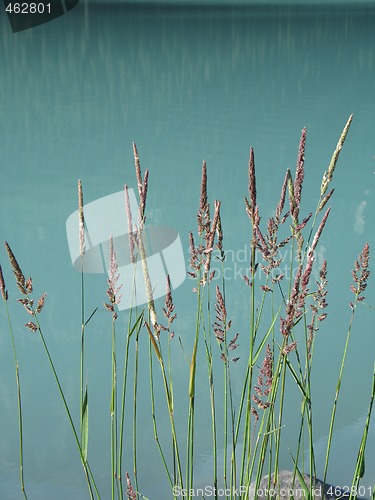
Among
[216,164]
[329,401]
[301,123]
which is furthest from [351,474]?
[301,123]

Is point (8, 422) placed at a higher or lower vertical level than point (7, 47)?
higher

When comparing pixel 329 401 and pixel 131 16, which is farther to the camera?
pixel 131 16

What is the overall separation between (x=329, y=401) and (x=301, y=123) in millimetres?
5503

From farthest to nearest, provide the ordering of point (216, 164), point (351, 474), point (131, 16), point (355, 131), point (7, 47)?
point (131, 16), point (7, 47), point (355, 131), point (216, 164), point (351, 474)

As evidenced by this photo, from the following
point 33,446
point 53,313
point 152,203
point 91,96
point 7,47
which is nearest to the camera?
point 33,446

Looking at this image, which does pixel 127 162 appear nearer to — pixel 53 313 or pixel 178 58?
pixel 53 313

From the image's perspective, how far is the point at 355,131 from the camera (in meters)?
7.36

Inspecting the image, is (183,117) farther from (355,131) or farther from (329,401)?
(329,401)

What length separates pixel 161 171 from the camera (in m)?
6.21

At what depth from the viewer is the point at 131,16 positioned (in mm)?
21578

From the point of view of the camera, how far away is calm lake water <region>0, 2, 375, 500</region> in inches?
107

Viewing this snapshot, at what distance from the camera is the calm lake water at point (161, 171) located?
8.93ft

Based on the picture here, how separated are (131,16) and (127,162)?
51.9 feet

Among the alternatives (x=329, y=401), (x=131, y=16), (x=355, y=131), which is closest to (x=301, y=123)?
(x=355, y=131)
